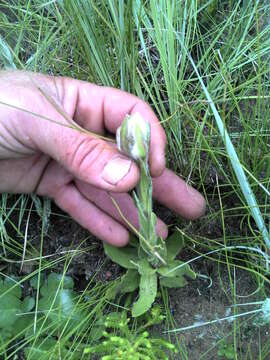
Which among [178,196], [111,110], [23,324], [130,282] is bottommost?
[23,324]

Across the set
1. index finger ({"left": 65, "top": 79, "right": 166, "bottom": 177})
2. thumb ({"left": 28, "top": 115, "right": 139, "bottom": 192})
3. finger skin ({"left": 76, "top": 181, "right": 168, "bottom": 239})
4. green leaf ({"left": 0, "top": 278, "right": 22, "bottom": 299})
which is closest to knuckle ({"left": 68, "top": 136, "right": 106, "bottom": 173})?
thumb ({"left": 28, "top": 115, "right": 139, "bottom": 192})

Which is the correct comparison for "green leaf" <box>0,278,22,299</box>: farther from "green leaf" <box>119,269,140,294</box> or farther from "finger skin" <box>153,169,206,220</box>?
"finger skin" <box>153,169,206,220</box>

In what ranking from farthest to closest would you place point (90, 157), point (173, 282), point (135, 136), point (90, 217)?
point (90, 217), point (173, 282), point (90, 157), point (135, 136)

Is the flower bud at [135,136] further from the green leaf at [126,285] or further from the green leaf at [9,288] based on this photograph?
the green leaf at [9,288]

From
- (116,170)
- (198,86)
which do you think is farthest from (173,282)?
(198,86)

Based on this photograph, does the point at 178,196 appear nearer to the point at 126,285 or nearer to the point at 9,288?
the point at 126,285

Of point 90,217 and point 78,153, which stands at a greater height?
point 78,153

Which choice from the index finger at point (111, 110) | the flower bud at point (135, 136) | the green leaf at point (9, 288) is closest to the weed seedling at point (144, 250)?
the flower bud at point (135, 136)

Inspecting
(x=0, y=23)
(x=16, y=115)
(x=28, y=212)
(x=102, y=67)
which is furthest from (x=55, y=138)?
(x=0, y=23)
